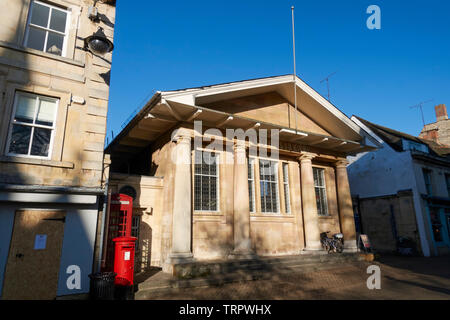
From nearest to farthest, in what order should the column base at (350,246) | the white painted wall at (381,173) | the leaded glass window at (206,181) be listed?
1. the leaded glass window at (206,181)
2. the column base at (350,246)
3. the white painted wall at (381,173)

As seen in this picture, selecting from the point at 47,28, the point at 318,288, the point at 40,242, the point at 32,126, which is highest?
the point at 47,28

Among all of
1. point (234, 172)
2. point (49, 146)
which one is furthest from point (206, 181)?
point (49, 146)

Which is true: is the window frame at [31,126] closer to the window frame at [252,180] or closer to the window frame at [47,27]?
the window frame at [47,27]

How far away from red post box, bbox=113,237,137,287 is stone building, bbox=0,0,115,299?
67cm

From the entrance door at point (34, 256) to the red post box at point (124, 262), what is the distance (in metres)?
1.43

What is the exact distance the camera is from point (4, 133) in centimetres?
720

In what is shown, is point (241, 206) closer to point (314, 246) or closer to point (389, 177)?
point (314, 246)

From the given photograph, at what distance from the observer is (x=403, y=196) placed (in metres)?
19.8

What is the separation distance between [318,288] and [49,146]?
893 centimetres

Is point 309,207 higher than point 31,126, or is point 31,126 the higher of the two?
point 31,126

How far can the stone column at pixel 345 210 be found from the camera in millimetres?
14914

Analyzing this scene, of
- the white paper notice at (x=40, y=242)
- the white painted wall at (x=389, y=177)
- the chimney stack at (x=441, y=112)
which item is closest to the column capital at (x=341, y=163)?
the white painted wall at (x=389, y=177)

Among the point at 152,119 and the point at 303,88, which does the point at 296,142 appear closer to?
the point at 303,88

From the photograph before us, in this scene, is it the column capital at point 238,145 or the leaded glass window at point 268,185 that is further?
the leaded glass window at point 268,185
